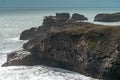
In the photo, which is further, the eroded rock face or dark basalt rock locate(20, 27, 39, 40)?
dark basalt rock locate(20, 27, 39, 40)

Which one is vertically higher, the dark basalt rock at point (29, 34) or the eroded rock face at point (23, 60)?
the eroded rock face at point (23, 60)

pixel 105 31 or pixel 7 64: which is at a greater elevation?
pixel 105 31

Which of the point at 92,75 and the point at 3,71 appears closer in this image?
the point at 92,75

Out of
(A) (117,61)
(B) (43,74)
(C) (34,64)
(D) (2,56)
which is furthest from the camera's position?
(D) (2,56)

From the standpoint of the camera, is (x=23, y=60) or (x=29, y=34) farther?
(x=29, y=34)

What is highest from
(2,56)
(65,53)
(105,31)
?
(105,31)

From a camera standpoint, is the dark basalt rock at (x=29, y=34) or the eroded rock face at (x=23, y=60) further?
the dark basalt rock at (x=29, y=34)

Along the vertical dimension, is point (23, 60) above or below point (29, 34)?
above

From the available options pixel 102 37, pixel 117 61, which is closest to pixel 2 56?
pixel 102 37

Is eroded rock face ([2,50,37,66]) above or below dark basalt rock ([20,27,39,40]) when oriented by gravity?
above

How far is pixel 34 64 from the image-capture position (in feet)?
211

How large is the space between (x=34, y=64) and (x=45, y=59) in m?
2.38

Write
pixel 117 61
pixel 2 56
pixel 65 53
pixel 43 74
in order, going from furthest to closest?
pixel 2 56, pixel 65 53, pixel 43 74, pixel 117 61

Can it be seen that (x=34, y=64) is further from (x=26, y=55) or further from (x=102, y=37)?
(x=102, y=37)
